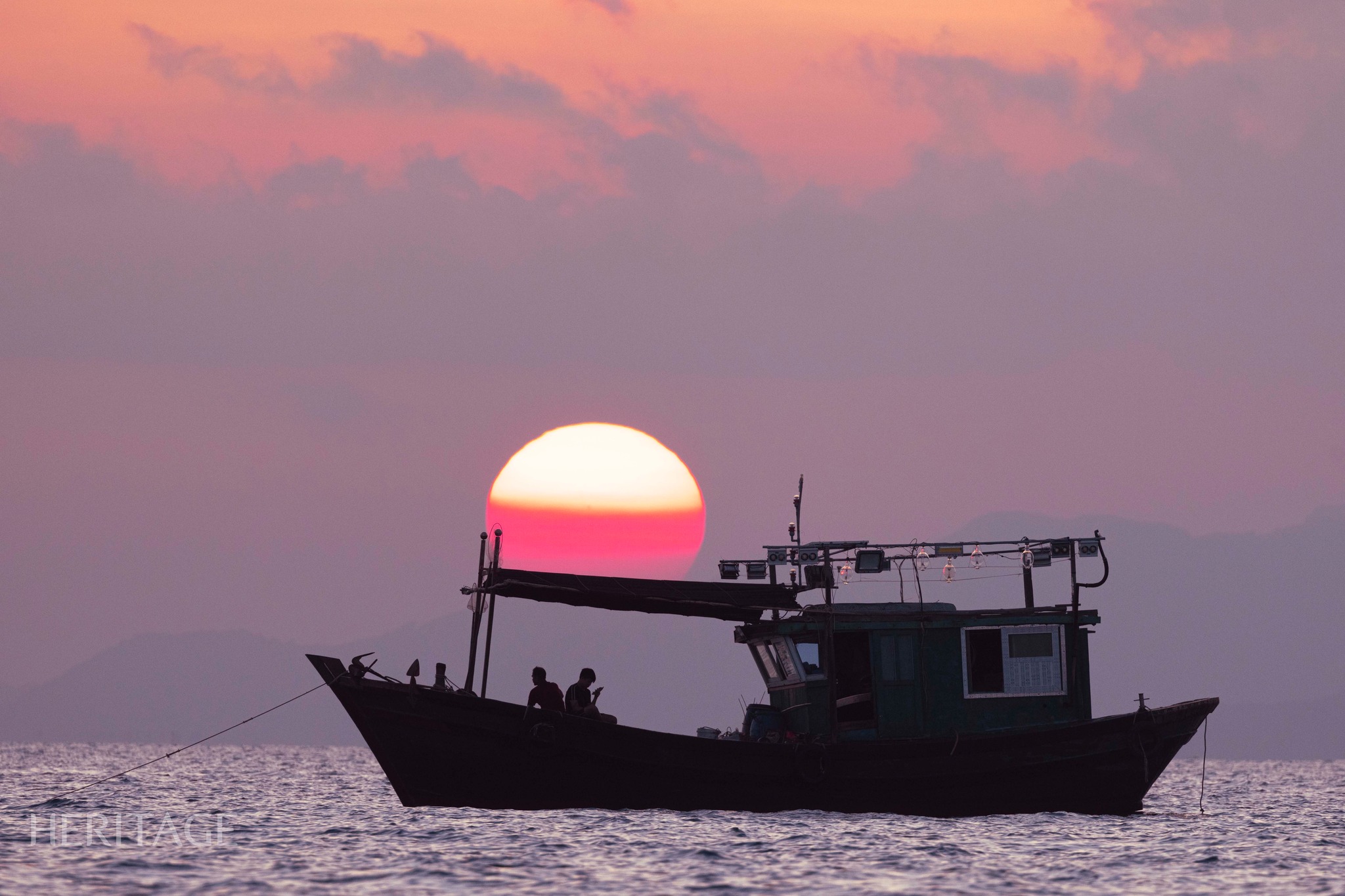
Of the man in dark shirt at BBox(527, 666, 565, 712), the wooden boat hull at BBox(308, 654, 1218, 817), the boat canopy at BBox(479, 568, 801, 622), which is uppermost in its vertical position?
the boat canopy at BBox(479, 568, 801, 622)

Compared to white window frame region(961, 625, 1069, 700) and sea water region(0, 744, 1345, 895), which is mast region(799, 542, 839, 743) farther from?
white window frame region(961, 625, 1069, 700)

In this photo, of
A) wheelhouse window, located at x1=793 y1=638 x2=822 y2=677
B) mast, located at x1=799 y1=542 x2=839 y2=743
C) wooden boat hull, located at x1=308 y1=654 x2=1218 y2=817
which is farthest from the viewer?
wheelhouse window, located at x1=793 y1=638 x2=822 y2=677

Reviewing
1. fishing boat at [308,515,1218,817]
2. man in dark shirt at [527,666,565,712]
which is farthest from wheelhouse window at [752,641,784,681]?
man in dark shirt at [527,666,565,712]

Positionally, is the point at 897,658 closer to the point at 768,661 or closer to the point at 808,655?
the point at 808,655

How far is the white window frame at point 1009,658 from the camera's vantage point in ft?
99.6

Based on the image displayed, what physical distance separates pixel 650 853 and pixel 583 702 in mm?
4138

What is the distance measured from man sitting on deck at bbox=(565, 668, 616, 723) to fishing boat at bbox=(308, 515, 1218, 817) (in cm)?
52

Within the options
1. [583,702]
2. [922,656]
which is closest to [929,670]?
[922,656]

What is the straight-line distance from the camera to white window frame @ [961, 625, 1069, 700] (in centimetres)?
3036

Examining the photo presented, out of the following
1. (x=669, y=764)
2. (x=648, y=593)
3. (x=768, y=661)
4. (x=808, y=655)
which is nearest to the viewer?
(x=669, y=764)

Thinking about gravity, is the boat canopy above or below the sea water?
above

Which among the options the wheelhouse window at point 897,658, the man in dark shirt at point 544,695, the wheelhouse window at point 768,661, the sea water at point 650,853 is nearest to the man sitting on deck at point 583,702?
the man in dark shirt at point 544,695

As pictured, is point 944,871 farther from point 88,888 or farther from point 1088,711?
point 88,888

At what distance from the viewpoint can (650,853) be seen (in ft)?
85.0
